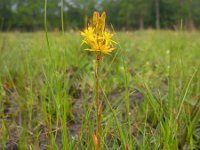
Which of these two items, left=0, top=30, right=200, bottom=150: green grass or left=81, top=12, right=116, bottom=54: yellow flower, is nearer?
left=81, top=12, right=116, bottom=54: yellow flower

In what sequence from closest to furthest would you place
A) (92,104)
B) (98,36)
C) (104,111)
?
(98,36), (92,104), (104,111)

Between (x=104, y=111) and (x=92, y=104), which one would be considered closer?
(x=92, y=104)

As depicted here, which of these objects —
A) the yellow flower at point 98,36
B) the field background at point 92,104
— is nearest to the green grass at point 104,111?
the field background at point 92,104

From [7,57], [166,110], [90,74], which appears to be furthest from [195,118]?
[7,57]

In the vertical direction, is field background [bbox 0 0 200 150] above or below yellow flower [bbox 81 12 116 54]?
below

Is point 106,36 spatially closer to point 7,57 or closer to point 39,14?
point 7,57

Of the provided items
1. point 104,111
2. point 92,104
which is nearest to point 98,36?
point 92,104

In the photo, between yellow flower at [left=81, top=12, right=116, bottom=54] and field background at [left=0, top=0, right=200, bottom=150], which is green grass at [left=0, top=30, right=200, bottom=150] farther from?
yellow flower at [left=81, top=12, right=116, bottom=54]

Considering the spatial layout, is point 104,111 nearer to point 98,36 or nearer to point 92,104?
point 92,104

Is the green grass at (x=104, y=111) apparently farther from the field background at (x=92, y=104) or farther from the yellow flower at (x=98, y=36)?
the yellow flower at (x=98, y=36)

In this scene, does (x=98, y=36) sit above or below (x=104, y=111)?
above

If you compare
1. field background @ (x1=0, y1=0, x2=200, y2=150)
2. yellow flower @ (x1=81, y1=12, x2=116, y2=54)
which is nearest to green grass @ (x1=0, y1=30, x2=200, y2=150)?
field background @ (x1=0, y1=0, x2=200, y2=150)
